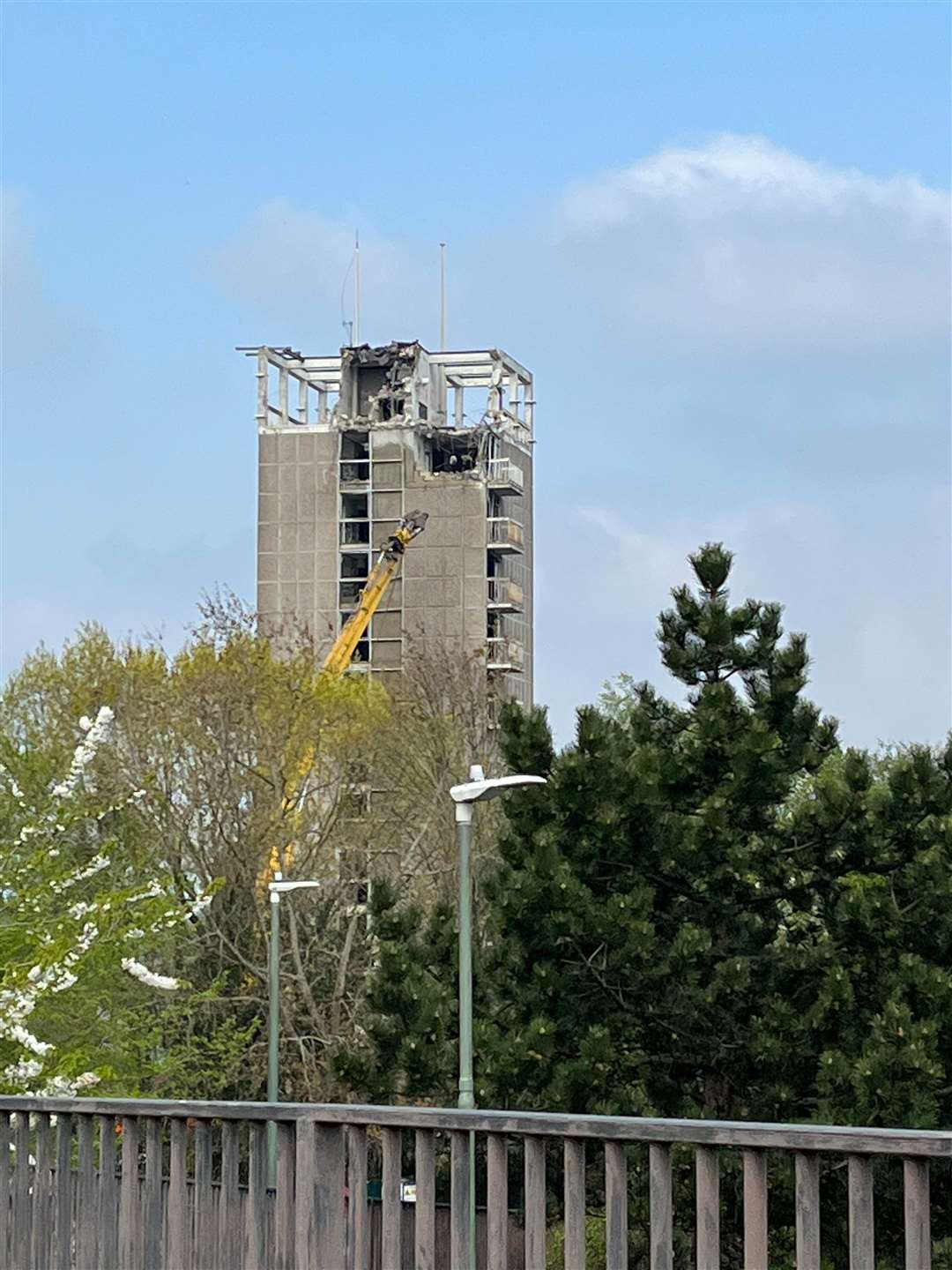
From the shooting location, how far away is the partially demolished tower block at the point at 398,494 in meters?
93.2

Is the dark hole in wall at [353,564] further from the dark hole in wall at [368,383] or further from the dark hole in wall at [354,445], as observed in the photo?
the dark hole in wall at [368,383]

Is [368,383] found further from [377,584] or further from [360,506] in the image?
[377,584]

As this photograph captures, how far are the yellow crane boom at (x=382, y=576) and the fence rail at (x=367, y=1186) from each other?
275 feet

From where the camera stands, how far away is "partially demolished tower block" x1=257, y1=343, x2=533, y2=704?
93.2m

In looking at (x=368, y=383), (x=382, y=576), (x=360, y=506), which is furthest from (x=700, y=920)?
(x=368, y=383)

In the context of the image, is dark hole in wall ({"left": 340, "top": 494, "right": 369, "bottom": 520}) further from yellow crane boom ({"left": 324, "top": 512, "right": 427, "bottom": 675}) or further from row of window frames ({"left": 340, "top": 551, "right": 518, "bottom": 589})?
yellow crane boom ({"left": 324, "top": 512, "right": 427, "bottom": 675})

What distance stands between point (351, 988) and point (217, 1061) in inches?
141

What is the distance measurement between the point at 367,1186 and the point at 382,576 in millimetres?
86836

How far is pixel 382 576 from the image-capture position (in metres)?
91.5

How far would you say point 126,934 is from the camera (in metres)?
23.0

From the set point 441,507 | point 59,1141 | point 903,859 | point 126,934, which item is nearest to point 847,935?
point 903,859

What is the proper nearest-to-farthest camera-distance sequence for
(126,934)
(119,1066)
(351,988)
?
1. (126,934)
2. (119,1066)
3. (351,988)

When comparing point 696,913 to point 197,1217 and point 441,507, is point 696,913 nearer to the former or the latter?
point 197,1217

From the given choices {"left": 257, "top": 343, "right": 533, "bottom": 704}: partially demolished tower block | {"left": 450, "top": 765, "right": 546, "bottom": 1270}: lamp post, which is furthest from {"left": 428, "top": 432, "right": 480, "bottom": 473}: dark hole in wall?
{"left": 450, "top": 765, "right": 546, "bottom": 1270}: lamp post
